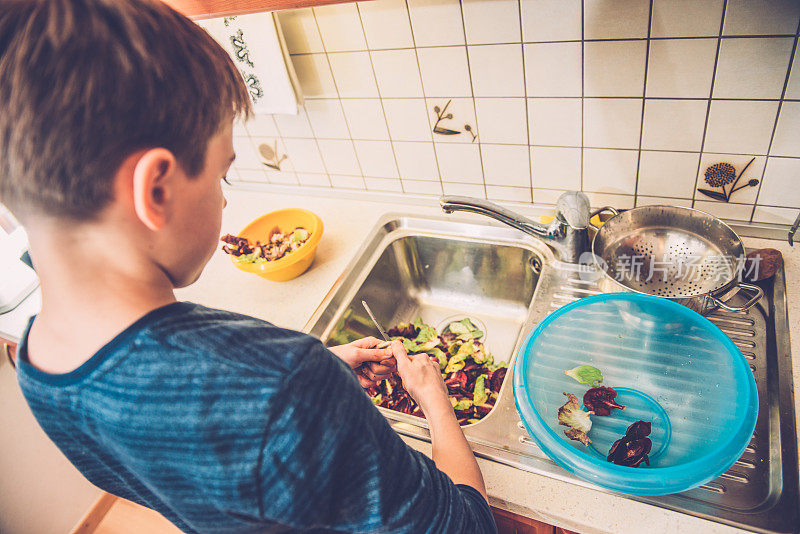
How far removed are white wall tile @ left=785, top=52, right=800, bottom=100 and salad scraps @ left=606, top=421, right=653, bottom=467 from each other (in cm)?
66

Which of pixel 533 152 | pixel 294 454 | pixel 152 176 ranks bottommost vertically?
pixel 533 152

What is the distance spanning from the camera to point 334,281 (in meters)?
1.23

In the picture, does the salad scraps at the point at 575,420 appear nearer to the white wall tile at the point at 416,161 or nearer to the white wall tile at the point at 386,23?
the white wall tile at the point at 416,161

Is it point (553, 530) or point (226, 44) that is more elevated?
point (226, 44)

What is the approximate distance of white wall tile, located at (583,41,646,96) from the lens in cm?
89

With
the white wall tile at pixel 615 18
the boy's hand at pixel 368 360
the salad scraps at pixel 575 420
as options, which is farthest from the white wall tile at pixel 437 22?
the salad scraps at pixel 575 420

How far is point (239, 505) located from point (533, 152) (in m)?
0.98

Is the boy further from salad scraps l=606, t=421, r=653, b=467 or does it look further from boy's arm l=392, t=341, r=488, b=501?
salad scraps l=606, t=421, r=653, b=467

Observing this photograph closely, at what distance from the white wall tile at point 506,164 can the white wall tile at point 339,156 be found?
414mm

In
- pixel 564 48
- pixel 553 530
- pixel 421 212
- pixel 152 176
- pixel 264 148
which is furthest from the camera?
pixel 264 148

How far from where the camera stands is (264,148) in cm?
151


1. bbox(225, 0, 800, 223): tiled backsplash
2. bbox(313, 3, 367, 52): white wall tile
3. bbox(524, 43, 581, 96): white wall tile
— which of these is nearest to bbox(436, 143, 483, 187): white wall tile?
bbox(225, 0, 800, 223): tiled backsplash

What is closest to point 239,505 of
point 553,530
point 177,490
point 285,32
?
point 177,490

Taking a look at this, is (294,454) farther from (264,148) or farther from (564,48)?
(264,148)
